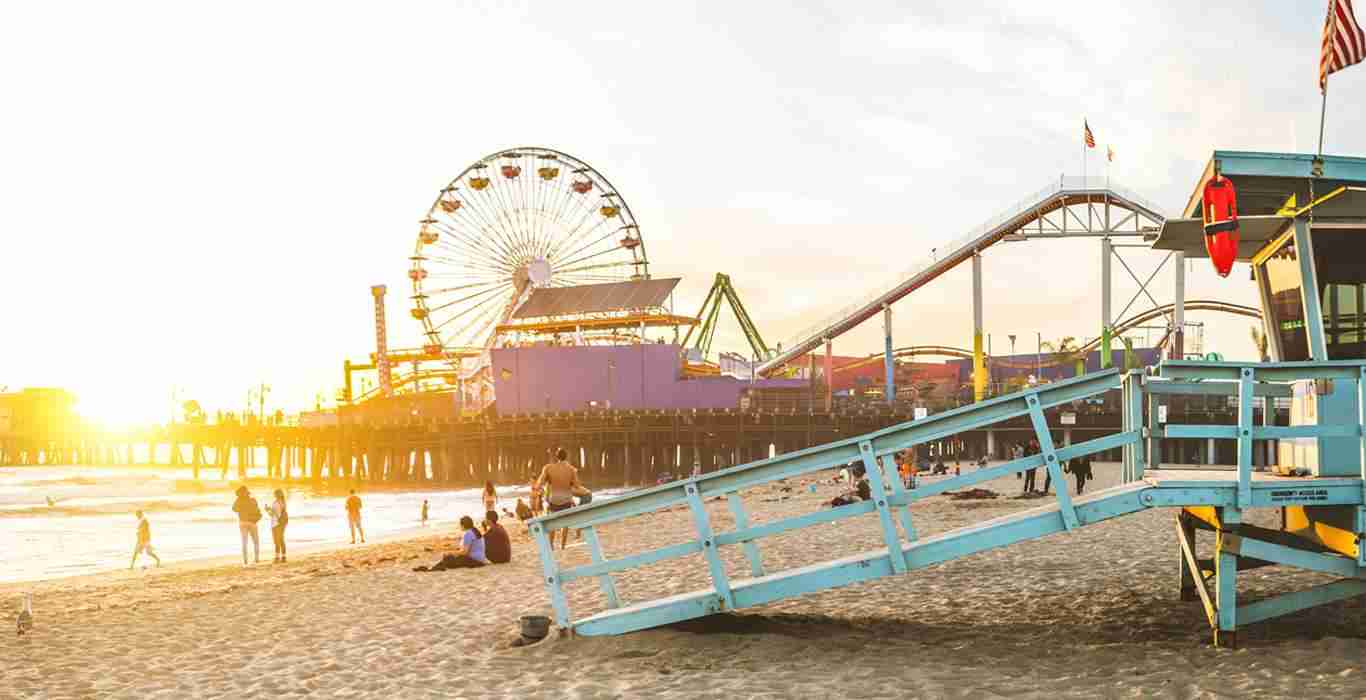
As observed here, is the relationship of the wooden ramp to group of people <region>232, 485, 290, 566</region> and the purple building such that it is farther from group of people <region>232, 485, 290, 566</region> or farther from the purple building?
the purple building

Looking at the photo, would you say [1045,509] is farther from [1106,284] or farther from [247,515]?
[1106,284]

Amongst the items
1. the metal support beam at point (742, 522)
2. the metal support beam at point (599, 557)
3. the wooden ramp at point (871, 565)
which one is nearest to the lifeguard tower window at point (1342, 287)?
the wooden ramp at point (871, 565)

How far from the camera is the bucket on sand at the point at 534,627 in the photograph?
9.04 metres

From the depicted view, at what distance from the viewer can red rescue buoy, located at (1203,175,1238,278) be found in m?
8.48

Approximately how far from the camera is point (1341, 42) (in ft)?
36.4

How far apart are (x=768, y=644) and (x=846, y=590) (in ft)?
9.08

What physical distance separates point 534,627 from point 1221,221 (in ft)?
20.8

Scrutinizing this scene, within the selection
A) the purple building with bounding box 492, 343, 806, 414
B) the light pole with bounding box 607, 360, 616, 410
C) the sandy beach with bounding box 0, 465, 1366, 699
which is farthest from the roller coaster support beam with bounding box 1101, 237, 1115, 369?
the sandy beach with bounding box 0, 465, 1366, 699

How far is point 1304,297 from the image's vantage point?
848 cm

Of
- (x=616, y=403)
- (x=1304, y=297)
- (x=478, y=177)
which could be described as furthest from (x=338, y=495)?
(x=1304, y=297)

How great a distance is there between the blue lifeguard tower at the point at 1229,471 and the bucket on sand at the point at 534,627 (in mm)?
149

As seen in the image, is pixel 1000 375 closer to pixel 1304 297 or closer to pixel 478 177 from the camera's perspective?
pixel 478 177

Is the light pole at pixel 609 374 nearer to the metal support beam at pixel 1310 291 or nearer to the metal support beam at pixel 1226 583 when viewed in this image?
the metal support beam at pixel 1310 291

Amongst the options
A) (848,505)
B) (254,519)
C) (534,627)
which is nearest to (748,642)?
(848,505)
